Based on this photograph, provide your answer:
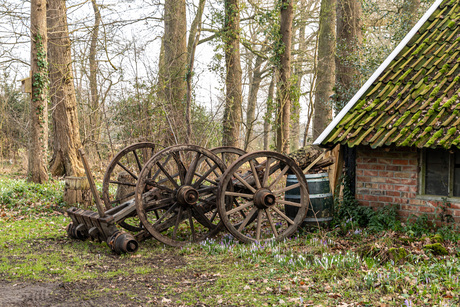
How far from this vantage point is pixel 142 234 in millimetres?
6547

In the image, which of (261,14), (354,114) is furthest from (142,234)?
(261,14)

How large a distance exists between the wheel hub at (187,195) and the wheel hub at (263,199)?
3.24 feet

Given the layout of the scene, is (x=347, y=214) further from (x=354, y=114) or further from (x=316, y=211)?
(x=354, y=114)

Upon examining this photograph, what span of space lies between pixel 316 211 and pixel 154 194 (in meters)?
2.79

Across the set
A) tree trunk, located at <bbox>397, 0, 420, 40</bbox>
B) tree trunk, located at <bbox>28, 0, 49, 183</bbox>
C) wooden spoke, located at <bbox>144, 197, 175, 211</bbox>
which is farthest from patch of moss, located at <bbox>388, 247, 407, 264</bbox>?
tree trunk, located at <bbox>28, 0, 49, 183</bbox>

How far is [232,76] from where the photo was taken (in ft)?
42.3

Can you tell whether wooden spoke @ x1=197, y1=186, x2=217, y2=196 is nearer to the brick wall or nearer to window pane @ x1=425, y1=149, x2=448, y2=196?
the brick wall

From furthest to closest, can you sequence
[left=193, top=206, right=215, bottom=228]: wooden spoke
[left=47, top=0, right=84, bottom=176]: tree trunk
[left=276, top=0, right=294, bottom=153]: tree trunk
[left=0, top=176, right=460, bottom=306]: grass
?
[left=276, top=0, right=294, bottom=153]: tree trunk, [left=47, top=0, right=84, bottom=176]: tree trunk, [left=193, top=206, right=215, bottom=228]: wooden spoke, [left=0, top=176, right=460, bottom=306]: grass

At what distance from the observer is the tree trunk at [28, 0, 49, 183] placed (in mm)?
10992

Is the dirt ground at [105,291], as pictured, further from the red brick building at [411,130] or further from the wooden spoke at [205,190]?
the red brick building at [411,130]

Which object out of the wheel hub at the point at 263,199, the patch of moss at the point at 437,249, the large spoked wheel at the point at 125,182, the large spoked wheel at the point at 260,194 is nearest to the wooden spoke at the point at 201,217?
the large spoked wheel at the point at 260,194

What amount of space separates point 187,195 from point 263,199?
122 cm

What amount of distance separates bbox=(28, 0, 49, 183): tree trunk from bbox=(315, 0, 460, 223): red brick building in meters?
7.63

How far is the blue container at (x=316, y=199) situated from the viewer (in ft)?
23.6
